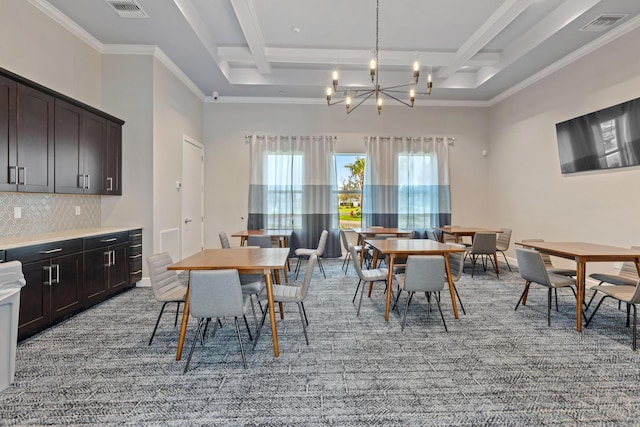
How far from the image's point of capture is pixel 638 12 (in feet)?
12.4

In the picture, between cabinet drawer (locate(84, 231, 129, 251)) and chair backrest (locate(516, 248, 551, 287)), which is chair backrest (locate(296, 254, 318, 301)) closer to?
chair backrest (locate(516, 248, 551, 287))

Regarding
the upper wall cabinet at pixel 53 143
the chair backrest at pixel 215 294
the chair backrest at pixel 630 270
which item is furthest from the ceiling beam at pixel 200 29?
the chair backrest at pixel 630 270

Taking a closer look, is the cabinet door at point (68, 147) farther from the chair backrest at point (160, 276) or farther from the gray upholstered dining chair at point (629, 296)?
the gray upholstered dining chair at point (629, 296)

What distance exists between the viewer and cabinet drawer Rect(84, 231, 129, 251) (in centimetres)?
358

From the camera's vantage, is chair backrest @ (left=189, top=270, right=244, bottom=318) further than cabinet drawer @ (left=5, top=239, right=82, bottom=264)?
No

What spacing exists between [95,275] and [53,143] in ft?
5.10

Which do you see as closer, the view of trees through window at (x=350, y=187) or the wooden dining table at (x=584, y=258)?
the wooden dining table at (x=584, y=258)

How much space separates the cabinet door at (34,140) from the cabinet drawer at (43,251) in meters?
0.63

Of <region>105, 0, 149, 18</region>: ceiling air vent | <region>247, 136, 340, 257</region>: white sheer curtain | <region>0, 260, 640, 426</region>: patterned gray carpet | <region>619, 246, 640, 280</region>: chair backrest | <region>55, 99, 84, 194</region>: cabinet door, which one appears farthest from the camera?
<region>247, 136, 340, 257</region>: white sheer curtain

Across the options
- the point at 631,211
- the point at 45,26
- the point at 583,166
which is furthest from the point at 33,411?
the point at 583,166

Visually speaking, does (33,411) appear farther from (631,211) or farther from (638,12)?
(638,12)

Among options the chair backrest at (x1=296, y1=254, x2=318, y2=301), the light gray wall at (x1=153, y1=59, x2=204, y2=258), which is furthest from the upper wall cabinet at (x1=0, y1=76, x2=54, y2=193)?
the chair backrest at (x1=296, y1=254, x2=318, y2=301)

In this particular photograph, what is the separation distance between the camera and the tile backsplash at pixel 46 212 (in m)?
3.22

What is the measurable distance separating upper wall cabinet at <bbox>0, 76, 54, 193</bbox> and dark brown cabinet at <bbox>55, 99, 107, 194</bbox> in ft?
0.39
